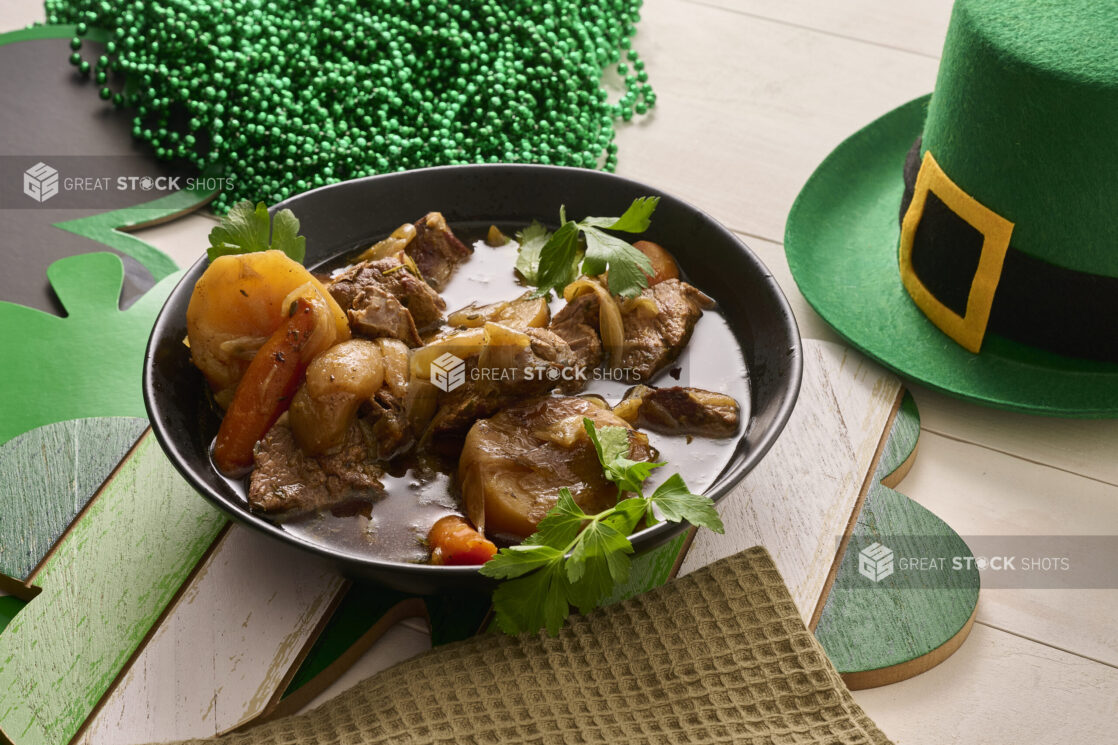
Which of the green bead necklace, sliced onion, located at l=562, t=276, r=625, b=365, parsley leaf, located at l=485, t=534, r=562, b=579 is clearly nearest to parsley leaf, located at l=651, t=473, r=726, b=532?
parsley leaf, located at l=485, t=534, r=562, b=579

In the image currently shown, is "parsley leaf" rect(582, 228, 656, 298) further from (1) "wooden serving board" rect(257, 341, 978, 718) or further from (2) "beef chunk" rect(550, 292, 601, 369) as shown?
(1) "wooden serving board" rect(257, 341, 978, 718)

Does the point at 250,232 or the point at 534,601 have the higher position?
the point at 250,232

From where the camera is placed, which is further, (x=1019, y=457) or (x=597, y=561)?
(x=1019, y=457)

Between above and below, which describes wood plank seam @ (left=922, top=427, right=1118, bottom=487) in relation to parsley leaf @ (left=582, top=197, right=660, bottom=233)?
below

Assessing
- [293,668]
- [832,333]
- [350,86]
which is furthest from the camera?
[350,86]

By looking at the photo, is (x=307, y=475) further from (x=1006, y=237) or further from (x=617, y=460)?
(x=1006, y=237)

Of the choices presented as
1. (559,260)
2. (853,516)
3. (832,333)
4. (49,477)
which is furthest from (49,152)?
(853,516)
